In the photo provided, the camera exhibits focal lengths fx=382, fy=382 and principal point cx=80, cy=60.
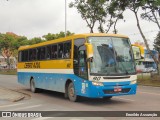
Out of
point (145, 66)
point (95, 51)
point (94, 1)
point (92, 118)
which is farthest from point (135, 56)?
point (145, 66)

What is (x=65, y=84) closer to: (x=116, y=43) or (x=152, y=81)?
(x=116, y=43)

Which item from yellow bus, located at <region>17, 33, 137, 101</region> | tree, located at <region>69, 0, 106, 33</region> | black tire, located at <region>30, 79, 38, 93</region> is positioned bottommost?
black tire, located at <region>30, 79, 38, 93</region>

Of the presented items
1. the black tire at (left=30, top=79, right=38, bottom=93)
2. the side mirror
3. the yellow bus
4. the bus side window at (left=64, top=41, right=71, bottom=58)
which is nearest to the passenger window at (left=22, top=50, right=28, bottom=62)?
the black tire at (left=30, top=79, right=38, bottom=93)

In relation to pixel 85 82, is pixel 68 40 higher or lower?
higher

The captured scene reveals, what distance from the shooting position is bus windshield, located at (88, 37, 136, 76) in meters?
16.1

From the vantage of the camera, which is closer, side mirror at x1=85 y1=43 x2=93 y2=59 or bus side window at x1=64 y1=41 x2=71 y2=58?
side mirror at x1=85 y1=43 x2=93 y2=59

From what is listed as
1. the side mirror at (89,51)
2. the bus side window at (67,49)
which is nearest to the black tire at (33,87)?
the bus side window at (67,49)

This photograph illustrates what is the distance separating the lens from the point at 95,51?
53.6 feet

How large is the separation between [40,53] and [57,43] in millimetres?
2946

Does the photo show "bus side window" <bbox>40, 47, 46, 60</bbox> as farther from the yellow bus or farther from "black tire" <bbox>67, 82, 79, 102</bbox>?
"black tire" <bbox>67, 82, 79, 102</bbox>

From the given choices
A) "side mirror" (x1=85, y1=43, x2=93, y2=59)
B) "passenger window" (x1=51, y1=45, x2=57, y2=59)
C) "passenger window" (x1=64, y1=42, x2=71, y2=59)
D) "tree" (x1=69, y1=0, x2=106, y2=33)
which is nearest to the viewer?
"side mirror" (x1=85, y1=43, x2=93, y2=59)

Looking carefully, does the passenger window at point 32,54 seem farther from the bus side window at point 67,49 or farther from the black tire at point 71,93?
the black tire at point 71,93

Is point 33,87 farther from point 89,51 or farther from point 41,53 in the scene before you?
point 89,51

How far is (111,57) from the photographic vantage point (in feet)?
53.7
